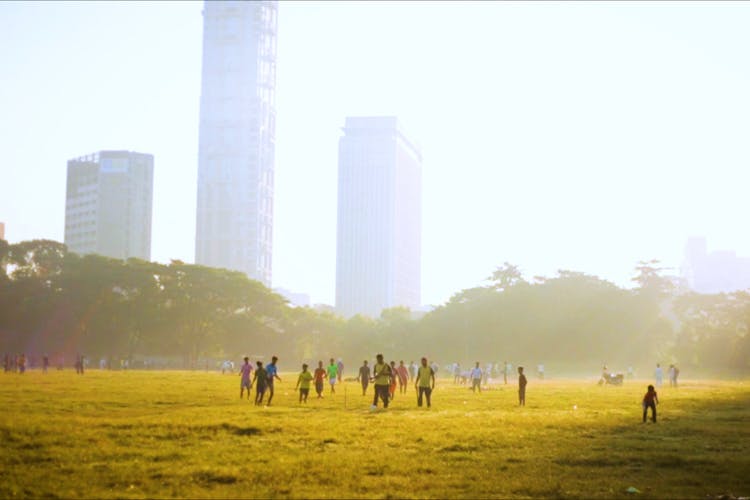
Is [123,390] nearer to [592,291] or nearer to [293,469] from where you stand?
[293,469]

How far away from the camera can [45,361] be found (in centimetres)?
7606

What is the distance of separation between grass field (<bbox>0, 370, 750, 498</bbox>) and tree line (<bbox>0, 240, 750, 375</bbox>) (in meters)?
90.5

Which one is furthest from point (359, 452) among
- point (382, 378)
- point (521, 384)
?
point (521, 384)

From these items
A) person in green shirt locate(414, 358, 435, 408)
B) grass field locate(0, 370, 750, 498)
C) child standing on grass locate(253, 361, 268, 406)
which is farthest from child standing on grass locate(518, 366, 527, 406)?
child standing on grass locate(253, 361, 268, 406)

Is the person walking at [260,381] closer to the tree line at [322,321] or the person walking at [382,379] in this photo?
the person walking at [382,379]

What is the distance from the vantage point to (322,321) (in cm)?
14038

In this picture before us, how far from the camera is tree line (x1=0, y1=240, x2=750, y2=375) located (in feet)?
398

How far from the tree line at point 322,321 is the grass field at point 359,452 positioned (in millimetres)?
90530

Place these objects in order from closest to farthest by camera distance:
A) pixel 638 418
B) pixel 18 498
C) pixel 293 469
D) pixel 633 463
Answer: pixel 18 498 → pixel 293 469 → pixel 633 463 → pixel 638 418

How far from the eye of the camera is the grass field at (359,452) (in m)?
15.8

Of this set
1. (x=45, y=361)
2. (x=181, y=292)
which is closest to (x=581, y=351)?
(x=181, y=292)

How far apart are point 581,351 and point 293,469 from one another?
11482cm

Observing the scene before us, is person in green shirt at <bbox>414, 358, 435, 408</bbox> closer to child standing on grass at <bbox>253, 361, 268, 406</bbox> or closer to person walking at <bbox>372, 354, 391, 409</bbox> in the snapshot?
person walking at <bbox>372, 354, 391, 409</bbox>

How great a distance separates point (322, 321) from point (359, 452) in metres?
121
